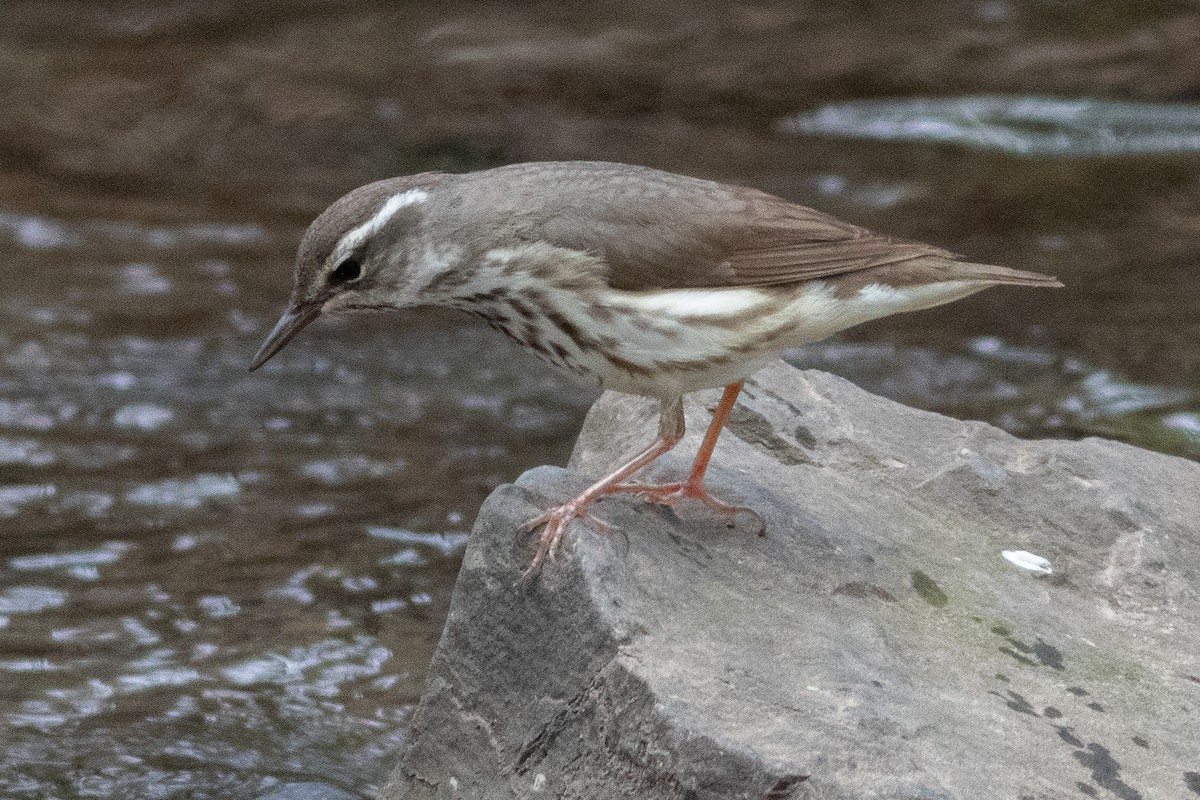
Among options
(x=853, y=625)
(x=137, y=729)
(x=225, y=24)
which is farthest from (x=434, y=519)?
(x=225, y=24)

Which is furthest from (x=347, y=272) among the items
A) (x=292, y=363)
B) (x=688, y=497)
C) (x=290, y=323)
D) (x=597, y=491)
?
(x=292, y=363)

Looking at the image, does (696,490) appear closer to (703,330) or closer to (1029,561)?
(703,330)

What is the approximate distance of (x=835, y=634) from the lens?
16.4 ft

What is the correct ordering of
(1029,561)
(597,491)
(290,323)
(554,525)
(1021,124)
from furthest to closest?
(1021,124) → (1029,561) → (290,323) → (597,491) → (554,525)

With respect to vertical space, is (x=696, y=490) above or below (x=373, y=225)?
below

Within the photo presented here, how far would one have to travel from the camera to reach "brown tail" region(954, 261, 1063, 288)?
5500 millimetres

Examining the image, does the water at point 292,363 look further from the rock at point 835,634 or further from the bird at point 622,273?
the bird at point 622,273

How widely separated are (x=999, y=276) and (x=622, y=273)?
1.23 metres

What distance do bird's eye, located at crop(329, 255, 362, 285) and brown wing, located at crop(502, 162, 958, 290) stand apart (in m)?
0.55

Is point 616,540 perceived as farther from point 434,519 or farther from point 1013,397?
point 1013,397

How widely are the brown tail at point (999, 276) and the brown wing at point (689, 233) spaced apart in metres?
0.13

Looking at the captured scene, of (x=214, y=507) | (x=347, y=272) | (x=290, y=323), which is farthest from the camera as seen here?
(x=214, y=507)

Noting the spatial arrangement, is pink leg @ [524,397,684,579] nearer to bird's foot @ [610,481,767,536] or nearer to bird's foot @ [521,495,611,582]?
bird's foot @ [521,495,611,582]

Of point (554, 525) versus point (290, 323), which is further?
point (290, 323)
